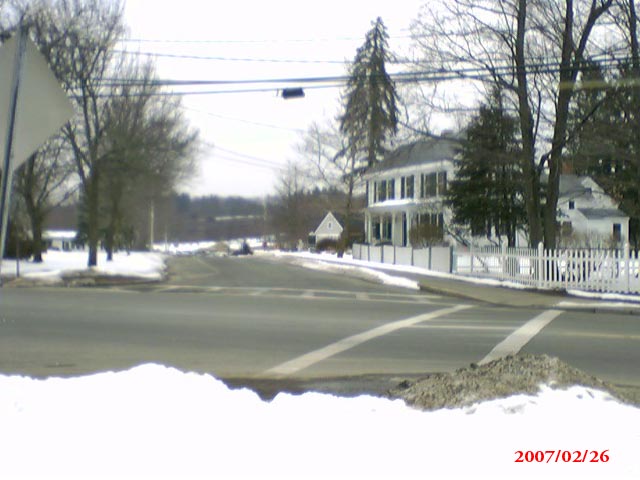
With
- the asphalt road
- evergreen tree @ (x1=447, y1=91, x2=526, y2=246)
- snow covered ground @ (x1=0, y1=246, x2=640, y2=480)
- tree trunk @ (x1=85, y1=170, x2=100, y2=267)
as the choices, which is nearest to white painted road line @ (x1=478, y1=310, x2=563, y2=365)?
the asphalt road

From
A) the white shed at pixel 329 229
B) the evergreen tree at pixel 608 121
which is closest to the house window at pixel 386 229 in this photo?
the white shed at pixel 329 229

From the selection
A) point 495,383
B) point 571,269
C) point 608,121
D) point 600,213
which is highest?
point 608,121

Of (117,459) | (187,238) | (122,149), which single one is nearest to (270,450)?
(117,459)

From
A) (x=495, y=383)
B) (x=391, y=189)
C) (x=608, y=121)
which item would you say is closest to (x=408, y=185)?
(x=391, y=189)

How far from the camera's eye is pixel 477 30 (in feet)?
76.9

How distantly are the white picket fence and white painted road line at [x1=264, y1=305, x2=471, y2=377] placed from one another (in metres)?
7.33

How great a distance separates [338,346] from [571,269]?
1313 centimetres

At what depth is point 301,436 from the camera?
17.6 feet

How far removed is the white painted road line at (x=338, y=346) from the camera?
940cm

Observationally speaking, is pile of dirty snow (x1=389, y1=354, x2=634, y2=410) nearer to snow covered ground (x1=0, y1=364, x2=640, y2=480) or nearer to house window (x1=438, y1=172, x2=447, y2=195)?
snow covered ground (x1=0, y1=364, x2=640, y2=480)

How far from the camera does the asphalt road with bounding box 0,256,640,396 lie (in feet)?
31.9

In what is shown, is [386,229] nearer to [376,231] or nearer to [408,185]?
[376,231]

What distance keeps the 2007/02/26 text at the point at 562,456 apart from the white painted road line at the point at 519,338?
4.32 metres

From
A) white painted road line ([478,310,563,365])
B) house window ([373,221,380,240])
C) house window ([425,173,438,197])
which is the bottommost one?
white painted road line ([478,310,563,365])
